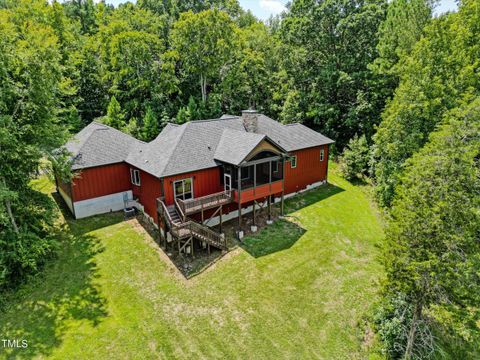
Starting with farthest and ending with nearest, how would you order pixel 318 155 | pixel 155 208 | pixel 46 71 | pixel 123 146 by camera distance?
pixel 318 155, pixel 123 146, pixel 155 208, pixel 46 71

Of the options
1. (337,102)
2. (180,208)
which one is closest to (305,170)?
(180,208)

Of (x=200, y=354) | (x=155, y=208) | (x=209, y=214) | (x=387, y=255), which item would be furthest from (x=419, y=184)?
(x=155, y=208)

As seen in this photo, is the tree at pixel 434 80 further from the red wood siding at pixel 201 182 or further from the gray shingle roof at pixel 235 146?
the red wood siding at pixel 201 182

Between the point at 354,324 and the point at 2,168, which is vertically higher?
the point at 2,168

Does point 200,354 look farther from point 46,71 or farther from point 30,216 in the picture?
point 46,71

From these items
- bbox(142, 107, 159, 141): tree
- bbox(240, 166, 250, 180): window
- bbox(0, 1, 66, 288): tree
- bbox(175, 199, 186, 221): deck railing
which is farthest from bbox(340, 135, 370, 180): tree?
bbox(0, 1, 66, 288): tree

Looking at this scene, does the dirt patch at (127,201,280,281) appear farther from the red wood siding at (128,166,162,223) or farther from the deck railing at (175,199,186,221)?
the deck railing at (175,199,186,221)

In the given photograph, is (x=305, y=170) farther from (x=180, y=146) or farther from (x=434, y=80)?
(x=180, y=146)
